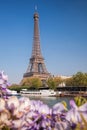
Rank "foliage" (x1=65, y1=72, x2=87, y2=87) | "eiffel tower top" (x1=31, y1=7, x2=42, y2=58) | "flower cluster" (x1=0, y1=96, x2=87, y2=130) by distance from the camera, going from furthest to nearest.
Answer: "eiffel tower top" (x1=31, y1=7, x2=42, y2=58)
"foliage" (x1=65, y1=72, x2=87, y2=87)
"flower cluster" (x1=0, y1=96, x2=87, y2=130)

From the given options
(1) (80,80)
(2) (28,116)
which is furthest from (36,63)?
(2) (28,116)


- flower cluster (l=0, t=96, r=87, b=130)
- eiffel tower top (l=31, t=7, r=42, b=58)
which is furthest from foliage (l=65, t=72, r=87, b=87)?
flower cluster (l=0, t=96, r=87, b=130)

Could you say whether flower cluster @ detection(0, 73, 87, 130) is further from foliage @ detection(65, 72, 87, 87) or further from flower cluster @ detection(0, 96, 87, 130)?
foliage @ detection(65, 72, 87, 87)

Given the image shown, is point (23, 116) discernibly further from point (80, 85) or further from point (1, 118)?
point (80, 85)

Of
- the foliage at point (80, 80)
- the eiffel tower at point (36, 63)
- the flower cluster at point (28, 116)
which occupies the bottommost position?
the flower cluster at point (28, 116)

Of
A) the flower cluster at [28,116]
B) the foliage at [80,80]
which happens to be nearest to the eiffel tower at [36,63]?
the foliage at [80,80]

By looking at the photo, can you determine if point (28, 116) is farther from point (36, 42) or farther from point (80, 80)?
point (36, 42)

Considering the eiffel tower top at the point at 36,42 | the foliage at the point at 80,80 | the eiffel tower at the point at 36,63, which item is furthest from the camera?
the eiffel tower at the point at 36,63

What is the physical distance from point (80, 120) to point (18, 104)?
0.25 meters

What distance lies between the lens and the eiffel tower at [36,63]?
220 ft

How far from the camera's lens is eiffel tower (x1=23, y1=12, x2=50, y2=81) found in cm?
6694

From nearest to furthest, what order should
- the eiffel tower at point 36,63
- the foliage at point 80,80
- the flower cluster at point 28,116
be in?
1. the flower cluster at point 28,116
2. the foliage at point 80,80
3. the eiffel tower at point 36,63

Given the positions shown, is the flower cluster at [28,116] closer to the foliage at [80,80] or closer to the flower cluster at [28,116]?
the flower cluster at [28,116]

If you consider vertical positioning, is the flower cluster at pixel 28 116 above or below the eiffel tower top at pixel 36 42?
below
